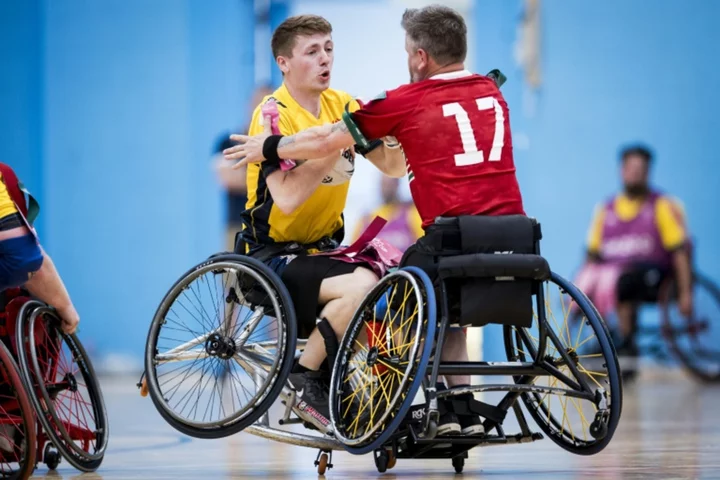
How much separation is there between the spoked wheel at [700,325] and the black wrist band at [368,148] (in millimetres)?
5618

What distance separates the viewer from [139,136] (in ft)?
33.7

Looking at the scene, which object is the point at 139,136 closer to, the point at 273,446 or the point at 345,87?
the point at 345,87

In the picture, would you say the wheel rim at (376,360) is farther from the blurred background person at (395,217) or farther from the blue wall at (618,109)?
the blue wall at (618,109)

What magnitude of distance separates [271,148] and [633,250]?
607 cm

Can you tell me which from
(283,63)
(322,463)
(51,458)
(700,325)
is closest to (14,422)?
(51,458)

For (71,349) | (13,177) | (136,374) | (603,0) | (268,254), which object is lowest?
(136,374)

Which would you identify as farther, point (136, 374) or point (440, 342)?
point (136, 374)

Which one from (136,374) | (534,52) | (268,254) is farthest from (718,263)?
(268,254)

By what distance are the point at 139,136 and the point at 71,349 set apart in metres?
6.21

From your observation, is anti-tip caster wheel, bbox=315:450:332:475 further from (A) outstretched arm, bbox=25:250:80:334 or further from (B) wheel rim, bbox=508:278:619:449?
(A) outstretched arm, bbox=25:250:80:334

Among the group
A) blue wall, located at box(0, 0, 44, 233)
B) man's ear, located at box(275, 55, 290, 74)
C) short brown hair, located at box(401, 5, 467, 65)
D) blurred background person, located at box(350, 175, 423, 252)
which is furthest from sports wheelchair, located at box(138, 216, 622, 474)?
blue wall, located at box(0, 0, 44, 233)

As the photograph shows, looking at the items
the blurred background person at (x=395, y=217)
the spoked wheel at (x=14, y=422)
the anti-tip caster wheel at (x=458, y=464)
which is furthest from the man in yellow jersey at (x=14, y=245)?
the blurred background person at (x=395, y=217)

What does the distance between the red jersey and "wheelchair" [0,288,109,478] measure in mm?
1176

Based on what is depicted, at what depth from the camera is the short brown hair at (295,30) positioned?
412 centimetres
